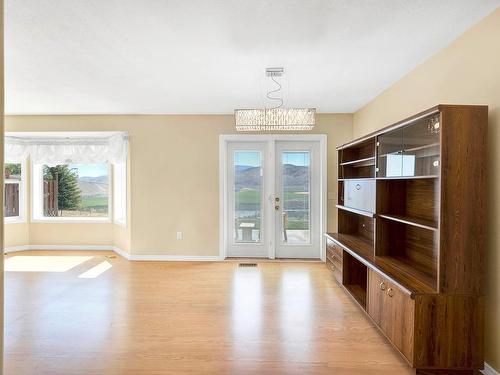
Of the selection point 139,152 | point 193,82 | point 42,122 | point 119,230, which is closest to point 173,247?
point 119,230

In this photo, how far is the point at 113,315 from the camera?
2953mm

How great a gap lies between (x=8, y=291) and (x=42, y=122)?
2.84 m

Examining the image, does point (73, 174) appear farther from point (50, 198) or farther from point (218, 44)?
point (218, 44)

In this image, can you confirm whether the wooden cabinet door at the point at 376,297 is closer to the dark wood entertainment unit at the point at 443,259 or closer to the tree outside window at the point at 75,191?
the dark wood entertainment unit at the point at 443,259

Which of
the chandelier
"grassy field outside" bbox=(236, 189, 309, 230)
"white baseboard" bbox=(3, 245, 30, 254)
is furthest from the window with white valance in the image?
the chandelier

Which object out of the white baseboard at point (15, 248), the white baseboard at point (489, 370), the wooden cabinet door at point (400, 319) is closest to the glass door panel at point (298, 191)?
the wooden cabinet door at point (400, 319)

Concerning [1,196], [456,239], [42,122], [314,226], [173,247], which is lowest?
[173,247]

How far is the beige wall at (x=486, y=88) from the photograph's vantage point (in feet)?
6.45

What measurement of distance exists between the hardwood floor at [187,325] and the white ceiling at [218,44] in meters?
2.53

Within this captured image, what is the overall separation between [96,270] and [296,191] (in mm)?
3405

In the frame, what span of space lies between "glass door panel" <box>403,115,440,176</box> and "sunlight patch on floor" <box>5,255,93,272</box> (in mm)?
4825

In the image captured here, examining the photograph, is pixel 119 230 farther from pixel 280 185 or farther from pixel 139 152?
pixel 280 185

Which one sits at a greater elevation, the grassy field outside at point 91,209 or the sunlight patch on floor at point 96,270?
the grassy field outside at point 91,209

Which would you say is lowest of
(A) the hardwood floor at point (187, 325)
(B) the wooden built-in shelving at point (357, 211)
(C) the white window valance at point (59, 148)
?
(A) the hardwood floor at point (187, 325)
